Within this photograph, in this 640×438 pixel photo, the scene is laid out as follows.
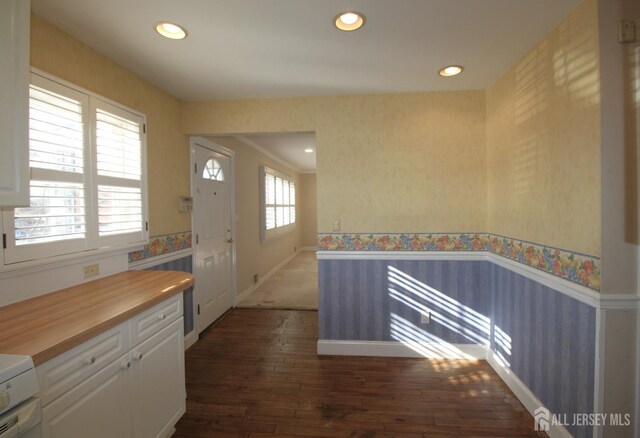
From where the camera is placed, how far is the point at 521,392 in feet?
6.92

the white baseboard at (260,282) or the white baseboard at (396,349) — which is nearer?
the white baseboard at (396,349)

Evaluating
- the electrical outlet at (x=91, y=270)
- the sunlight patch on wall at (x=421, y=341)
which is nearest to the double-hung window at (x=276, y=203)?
the sunlight patch on wall at (x=421, y=341)

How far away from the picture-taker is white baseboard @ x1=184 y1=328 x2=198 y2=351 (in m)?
2.91

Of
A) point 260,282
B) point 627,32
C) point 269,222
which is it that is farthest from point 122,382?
point 269,222

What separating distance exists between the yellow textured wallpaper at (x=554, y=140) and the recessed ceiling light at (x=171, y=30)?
2183mm

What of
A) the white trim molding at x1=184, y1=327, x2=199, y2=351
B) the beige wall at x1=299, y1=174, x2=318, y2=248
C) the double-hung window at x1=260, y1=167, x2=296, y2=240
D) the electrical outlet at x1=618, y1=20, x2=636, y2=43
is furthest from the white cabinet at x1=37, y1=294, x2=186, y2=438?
the beige wall at x1=299, y1=174, x2=318, y2=248

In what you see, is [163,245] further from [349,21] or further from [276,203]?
[276,203]

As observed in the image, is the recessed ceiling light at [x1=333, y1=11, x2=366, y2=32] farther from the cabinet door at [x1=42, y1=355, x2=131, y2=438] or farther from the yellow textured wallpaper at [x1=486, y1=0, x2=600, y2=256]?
the cabinet door at [x1=42, y1=355, x2=131, y2=438]

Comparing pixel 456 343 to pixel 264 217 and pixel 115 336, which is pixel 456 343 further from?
pixel 264 217

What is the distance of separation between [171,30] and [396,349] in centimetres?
296

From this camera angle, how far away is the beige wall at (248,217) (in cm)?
427

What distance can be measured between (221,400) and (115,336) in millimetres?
1140

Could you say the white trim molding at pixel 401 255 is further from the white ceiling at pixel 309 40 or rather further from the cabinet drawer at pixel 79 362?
the cabinet drawer at pixel 79 362

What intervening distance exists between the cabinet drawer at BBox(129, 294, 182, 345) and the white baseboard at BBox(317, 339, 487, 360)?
145 cm
